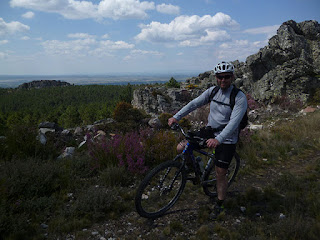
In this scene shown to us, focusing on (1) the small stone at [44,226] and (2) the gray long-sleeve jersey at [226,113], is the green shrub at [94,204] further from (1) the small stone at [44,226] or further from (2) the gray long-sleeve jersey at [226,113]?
(2) the gray long-sleeve jersey at [226,113]

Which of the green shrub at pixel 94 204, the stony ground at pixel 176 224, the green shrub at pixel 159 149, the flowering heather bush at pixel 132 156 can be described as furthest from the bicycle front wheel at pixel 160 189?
the green shrub at pixel 159 149

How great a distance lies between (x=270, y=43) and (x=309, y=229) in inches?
843

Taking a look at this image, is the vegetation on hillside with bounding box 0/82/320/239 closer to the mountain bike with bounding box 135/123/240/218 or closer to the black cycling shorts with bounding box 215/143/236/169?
the mountain bike with bounding box 135/123/240/218

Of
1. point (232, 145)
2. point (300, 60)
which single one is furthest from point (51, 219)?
point (300, 60)

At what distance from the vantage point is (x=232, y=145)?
3613mm

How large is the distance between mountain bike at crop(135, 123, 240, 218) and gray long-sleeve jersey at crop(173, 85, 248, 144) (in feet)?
Result: 1.36

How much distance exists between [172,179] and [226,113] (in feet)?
5.38

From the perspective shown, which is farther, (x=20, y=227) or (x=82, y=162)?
(x=82, y=162)

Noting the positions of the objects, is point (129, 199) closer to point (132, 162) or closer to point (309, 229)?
point (132, 162)

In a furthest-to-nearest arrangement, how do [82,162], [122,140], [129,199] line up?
[122,140], [82,162], [129,199]

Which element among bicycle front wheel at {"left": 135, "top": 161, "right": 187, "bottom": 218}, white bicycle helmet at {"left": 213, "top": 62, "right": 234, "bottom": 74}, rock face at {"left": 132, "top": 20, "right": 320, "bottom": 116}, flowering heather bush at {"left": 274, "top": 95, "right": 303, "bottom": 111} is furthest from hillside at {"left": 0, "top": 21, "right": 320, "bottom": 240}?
rock face at {"left": 132, "top": 20, "right": 320, "bottom": 116}

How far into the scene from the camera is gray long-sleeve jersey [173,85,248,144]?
11.0 ft

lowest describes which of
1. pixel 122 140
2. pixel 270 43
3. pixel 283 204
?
pixel 283 204

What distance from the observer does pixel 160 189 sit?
4.11 m
